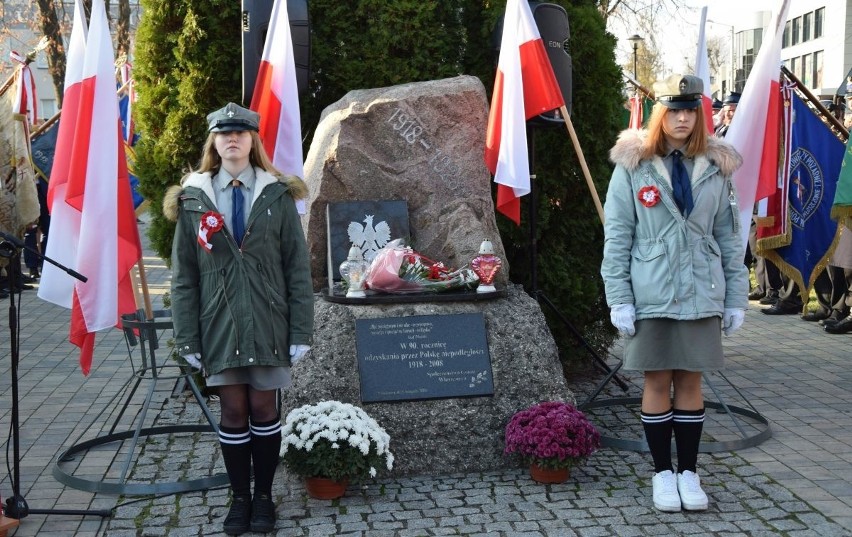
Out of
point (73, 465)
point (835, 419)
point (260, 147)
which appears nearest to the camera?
point (260, 147)

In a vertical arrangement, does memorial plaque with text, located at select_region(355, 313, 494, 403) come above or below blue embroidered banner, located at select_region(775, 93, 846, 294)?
below

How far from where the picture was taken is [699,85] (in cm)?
475

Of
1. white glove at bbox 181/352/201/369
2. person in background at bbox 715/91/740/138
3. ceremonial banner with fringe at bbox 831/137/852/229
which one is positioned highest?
person in background at bbox 715/91/740/138

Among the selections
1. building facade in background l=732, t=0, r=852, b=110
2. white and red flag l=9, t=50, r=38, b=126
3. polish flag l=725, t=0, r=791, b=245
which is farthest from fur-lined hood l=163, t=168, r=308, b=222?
building facade in background l=732, t=0, r=852, b=110

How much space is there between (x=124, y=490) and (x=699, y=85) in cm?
355

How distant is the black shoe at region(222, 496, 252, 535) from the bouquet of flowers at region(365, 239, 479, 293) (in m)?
1.59

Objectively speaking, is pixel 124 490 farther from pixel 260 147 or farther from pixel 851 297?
pixel 851 297

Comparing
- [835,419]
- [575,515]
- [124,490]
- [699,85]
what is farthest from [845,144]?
[124,490]

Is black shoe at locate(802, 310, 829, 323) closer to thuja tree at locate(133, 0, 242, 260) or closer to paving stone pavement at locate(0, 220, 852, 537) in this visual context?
paving stone pavement at locate(0, 220, 852, 537)

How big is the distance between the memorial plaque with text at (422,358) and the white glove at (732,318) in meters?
1.40

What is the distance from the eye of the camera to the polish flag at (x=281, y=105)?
237 inches

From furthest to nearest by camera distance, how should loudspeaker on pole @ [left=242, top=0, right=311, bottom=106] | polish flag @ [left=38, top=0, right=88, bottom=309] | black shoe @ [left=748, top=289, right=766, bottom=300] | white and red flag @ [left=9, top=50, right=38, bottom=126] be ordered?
white and red flag @ [left=9, top=50, right=38, bottom=126], black shoe @ [left=748, top=289, right=766, bottom=300], loudspeaker on pole @ [left=242, top=0, right=311, bottom=106], polish flag @ [left=38, top=0, right=88, bottom=309]

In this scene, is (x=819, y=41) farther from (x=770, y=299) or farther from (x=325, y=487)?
(x=325, y=487)

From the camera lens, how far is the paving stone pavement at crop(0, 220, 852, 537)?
15.3 ft
